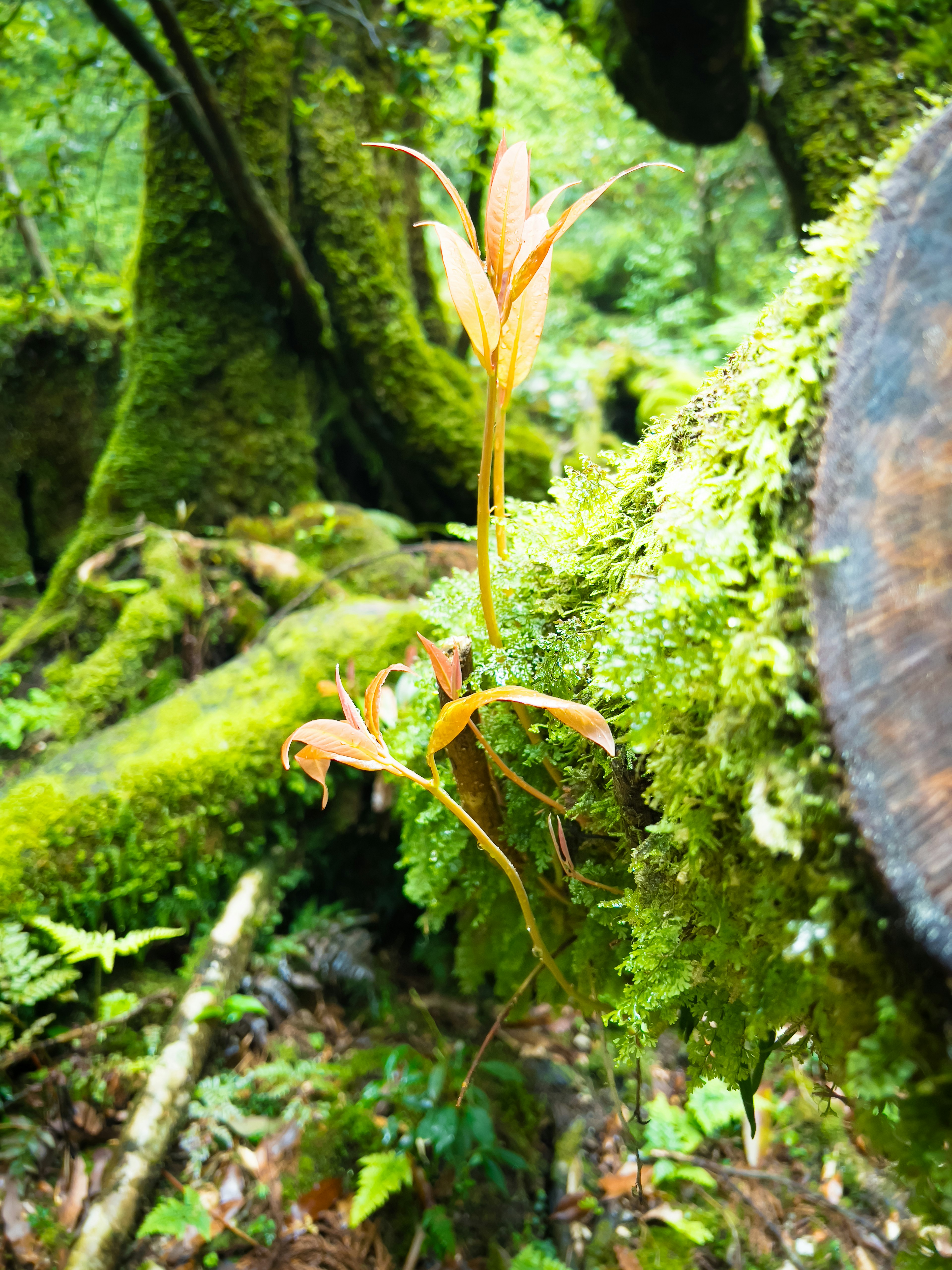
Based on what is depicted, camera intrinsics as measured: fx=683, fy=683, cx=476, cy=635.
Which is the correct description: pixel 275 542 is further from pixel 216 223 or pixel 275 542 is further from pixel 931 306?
pixel 931 306

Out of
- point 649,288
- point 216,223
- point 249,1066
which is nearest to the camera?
point 249,1066

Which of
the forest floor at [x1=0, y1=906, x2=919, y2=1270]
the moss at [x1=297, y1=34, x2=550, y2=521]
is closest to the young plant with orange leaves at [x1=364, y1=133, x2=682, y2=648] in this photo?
the forest floor at [x1=0, y1=906, x2=919, y2=1270]

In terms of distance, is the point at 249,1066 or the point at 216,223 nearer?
the point at 249,1066

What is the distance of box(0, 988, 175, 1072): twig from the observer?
6.81 feet

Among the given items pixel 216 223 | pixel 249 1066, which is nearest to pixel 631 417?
pixel 216 223

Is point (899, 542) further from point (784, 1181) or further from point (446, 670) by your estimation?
point (784, 1181)

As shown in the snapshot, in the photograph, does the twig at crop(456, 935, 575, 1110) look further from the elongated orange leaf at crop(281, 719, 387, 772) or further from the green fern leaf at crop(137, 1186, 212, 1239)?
the green fern leaf at crop(137, 1186, 212, 1239)

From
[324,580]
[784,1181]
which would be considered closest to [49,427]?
[324,580]

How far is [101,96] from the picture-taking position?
3982mm

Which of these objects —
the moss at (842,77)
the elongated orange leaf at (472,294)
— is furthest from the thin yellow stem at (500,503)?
the moss at (842,77)

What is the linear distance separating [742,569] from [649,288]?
486 inches

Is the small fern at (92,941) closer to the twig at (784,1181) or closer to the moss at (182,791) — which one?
the moss at (182,791)

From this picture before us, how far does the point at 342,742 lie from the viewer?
0.93 meters

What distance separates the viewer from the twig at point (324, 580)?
11.1ft
